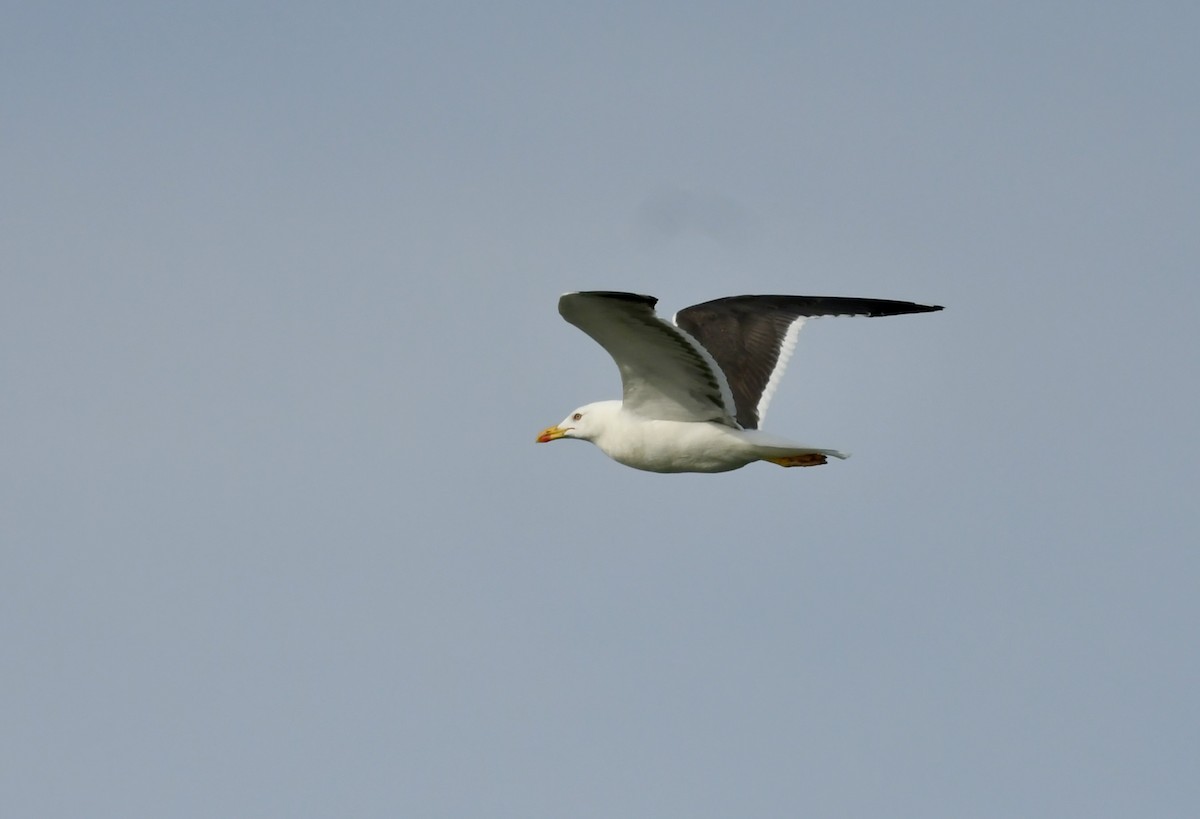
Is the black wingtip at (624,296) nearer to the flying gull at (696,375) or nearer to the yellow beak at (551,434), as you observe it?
the flying gull at (696,375)

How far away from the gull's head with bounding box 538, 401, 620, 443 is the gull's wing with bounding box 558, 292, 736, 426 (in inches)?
21.3

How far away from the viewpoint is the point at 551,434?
66.1 ft

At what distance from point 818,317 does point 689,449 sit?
3289 millimetres

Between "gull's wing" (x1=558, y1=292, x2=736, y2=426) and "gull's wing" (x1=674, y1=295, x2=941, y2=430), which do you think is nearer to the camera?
"gull's wing" (x1=558, y1=292, x2=736, y2=426)

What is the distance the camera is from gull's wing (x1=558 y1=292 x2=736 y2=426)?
15516 millimetres

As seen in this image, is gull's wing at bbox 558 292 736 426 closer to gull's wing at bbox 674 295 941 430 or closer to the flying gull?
the flying gull

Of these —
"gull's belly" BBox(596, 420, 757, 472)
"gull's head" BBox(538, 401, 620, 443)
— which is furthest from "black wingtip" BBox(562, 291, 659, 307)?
"gull's head" BBox(538, 401, 620, 443)

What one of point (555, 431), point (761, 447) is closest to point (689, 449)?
point (761, 447)

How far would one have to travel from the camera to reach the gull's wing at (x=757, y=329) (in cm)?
1988

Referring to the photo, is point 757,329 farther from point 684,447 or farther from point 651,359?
point 651,359

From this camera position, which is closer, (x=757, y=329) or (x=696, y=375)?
(x=696, y=375)

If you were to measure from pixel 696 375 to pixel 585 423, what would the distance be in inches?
89.9

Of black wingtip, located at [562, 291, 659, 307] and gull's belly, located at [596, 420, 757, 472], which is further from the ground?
black wingtip, located at [562, 291, 659, 307]

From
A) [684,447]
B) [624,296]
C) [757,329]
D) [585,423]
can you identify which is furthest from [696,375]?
[757,329]
